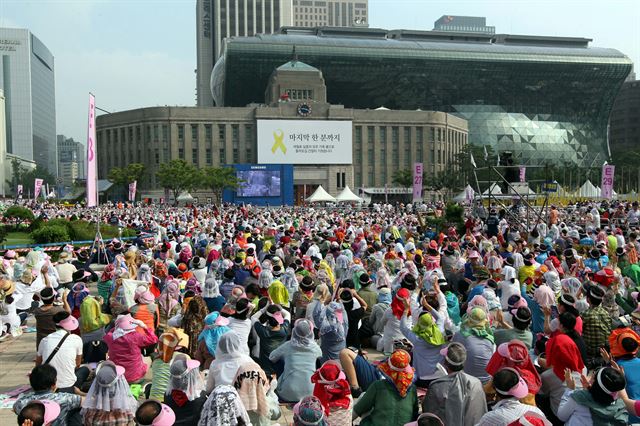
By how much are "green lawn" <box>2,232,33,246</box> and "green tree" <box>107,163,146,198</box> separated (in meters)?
55.1

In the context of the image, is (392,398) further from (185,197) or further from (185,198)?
(185,198)

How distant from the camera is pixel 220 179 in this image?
Result: 3088 inches

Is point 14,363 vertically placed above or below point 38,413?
below

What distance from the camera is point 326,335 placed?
895 centimetres

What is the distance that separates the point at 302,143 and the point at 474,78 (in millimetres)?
47454

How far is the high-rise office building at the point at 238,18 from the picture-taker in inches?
6511

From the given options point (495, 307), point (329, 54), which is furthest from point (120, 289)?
point (329, 54)

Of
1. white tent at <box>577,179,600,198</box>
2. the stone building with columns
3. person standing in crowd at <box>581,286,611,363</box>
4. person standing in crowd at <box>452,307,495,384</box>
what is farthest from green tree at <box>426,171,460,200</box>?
person standing in crowd at <box>452,307,495,384</box>

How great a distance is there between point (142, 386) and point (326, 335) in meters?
2.71

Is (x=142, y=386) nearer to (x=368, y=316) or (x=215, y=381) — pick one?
(x=215, y=381)

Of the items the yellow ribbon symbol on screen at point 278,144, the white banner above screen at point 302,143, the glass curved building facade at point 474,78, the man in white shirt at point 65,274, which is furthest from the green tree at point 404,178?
the man in white shirt at point 65,274

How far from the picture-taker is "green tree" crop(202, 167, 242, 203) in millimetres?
78219

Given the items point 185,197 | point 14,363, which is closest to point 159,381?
point 14,363

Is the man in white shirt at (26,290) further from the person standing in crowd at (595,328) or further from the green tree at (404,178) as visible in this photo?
the green tree at (404,178)
